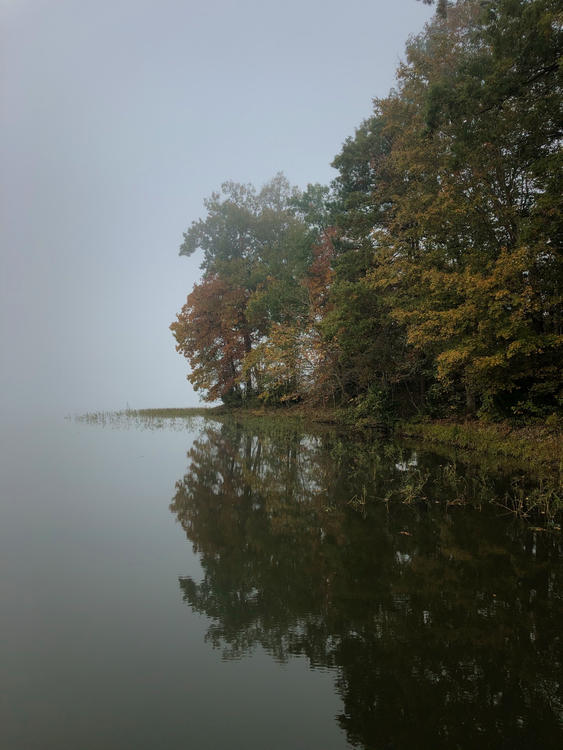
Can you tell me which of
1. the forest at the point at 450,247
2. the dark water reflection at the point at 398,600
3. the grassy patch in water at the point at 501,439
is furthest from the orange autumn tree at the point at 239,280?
the dark water reflection at the point at 398,600

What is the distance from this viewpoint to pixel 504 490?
9.52 metres

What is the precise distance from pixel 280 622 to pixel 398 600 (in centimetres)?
131

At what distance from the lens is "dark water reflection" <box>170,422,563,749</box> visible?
125 inches

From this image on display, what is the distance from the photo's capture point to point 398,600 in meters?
4.79

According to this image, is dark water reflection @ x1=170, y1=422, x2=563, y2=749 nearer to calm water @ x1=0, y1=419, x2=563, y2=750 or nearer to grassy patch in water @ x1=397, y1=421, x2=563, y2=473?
calm water @ x1=0, y1=419, x2=563, y2=750

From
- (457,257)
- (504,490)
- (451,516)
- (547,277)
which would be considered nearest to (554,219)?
(547,277)

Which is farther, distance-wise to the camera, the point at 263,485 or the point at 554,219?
the point at 554,219

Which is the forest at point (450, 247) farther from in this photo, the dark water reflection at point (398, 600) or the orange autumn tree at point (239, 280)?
the dark water reflection at point (398, 600)

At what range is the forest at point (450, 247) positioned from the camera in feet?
44.2

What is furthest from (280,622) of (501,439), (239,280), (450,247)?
(239,280)

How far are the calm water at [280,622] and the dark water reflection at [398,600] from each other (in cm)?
2

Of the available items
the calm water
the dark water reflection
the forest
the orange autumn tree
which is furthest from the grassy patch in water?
the orange autumn tree

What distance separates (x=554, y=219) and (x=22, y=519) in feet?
51.4

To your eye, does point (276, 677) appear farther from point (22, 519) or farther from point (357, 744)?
point (22, 519)
